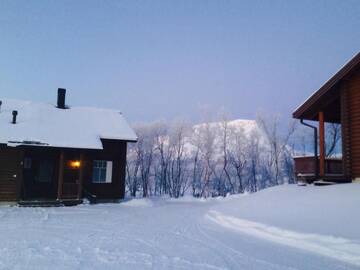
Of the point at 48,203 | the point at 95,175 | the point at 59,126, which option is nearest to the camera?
the point at 48,203

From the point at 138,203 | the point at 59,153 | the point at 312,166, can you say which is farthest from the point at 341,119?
the point at 59,153

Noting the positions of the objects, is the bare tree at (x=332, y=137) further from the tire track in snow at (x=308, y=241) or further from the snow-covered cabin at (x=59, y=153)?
the tire track in snow at (x=308, y=241)

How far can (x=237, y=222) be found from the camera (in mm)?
13156

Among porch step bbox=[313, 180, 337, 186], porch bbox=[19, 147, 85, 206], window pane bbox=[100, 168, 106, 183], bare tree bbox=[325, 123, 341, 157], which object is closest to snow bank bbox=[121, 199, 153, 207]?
window pane bbox=[100, 168, 106, 183]

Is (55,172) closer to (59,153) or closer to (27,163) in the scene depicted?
(59,153)

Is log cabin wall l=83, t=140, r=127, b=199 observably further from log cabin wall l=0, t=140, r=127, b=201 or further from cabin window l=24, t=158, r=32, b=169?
cabin window l=24, t=158, r=32, b=169

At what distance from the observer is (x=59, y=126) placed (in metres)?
23.1

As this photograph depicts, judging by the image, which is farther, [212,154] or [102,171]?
[212,154]

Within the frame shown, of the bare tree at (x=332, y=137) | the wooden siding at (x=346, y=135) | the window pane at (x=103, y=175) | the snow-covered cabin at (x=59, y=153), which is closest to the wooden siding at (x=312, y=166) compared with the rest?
the wooden siding at (x=346, y=135)

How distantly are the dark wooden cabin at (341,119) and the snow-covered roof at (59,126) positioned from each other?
448 inches

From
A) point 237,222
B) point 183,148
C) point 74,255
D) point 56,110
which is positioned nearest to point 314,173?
point 237,222

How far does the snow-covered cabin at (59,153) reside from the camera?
68.0ft

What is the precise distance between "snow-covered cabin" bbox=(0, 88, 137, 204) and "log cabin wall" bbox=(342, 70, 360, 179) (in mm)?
12874

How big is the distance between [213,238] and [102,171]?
14946 mm
